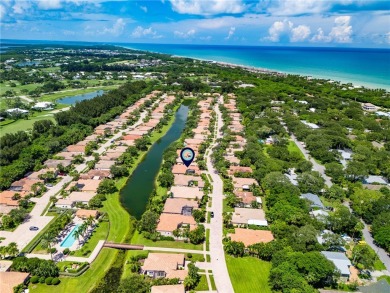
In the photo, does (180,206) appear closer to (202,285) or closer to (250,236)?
(250,236)

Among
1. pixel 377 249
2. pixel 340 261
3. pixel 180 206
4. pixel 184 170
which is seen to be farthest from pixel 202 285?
pixel 184 170

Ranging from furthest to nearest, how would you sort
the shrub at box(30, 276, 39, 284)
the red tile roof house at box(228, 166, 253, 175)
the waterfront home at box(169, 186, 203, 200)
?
1. the red tile roof house at box(228, 166, 253, 175)
2. the waterfront home at box(169, 186, 203, 200)
3. the shrub at box(30, 276, 39, 284)

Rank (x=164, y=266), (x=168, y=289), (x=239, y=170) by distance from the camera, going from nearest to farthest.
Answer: (x=168, y=289) < (x=164, y=266) < (x=239, y=170)

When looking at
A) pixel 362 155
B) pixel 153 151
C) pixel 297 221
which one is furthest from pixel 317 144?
pixel 153 151

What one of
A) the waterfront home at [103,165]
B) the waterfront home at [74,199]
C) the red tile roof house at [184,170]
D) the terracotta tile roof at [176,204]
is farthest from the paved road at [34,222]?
the red tile roof house at [184,170]

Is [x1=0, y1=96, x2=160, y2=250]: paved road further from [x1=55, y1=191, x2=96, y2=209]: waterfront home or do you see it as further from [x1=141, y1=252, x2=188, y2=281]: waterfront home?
[x1=141, y1=252, x2=188, y2=281]: waterfront home

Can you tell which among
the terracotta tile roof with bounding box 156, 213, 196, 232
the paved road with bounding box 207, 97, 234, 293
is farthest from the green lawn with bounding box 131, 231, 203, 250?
the paved road with bounding box 207, 97, 234, 293
